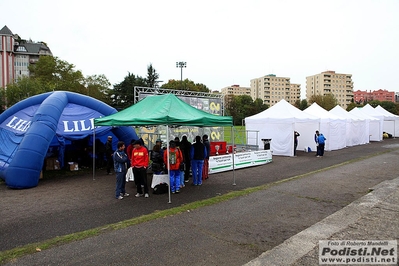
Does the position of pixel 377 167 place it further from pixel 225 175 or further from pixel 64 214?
pixel 64 214

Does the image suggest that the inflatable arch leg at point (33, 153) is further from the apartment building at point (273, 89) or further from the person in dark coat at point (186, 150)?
the apartment building at point (273, 89)

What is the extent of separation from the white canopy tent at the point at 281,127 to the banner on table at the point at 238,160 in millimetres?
3447

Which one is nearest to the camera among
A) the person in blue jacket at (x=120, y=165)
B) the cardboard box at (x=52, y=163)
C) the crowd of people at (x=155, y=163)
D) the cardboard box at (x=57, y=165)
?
the person in blue jacket at (x=120, y=165)

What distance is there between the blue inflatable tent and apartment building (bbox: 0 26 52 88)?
6811 cm

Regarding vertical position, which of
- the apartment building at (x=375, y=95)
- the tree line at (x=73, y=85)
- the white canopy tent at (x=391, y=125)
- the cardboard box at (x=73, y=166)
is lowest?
the cardboard box at (x=73, y=166)

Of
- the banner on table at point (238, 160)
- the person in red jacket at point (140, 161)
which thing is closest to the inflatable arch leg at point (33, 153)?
the person in red jacket at point (140, 161)

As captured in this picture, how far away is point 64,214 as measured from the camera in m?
6.37

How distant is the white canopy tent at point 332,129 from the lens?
64.5 feet

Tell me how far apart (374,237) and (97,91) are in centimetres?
5736

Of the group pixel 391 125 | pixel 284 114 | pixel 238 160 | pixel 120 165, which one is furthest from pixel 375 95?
pixel 120 165

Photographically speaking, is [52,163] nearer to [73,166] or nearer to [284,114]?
[73,166]

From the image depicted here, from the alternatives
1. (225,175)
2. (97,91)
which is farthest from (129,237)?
(97,91)

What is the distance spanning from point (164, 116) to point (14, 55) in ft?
299

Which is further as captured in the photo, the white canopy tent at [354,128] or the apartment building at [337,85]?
the apartment building at [337,85]
